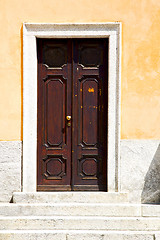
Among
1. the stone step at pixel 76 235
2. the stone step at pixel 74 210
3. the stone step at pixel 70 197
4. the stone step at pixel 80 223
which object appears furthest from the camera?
the stone step at pixel 70 197

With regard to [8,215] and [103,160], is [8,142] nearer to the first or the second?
[8,215]

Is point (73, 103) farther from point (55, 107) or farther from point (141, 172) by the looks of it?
point (141, 172)

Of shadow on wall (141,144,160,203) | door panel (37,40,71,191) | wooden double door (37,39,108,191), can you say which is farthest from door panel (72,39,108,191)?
shadow on wall (141,144,160,203)

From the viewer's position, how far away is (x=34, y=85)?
586cm

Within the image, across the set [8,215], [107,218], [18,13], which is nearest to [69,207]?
[107,218]

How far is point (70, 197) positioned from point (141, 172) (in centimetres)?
119

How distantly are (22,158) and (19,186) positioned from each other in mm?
452

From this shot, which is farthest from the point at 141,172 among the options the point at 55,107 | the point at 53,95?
the point at 53,95

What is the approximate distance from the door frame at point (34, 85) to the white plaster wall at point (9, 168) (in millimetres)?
97

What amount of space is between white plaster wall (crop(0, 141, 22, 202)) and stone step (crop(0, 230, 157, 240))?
714 millimetres

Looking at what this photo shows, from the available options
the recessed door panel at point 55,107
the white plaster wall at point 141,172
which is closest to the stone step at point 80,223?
the white plaster wall at point 141,172

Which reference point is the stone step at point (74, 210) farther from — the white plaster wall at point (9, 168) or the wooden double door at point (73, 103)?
the wooden double door at point (73, 103)

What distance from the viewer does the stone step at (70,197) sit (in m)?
5.72

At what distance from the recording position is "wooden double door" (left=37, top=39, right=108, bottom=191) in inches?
235
